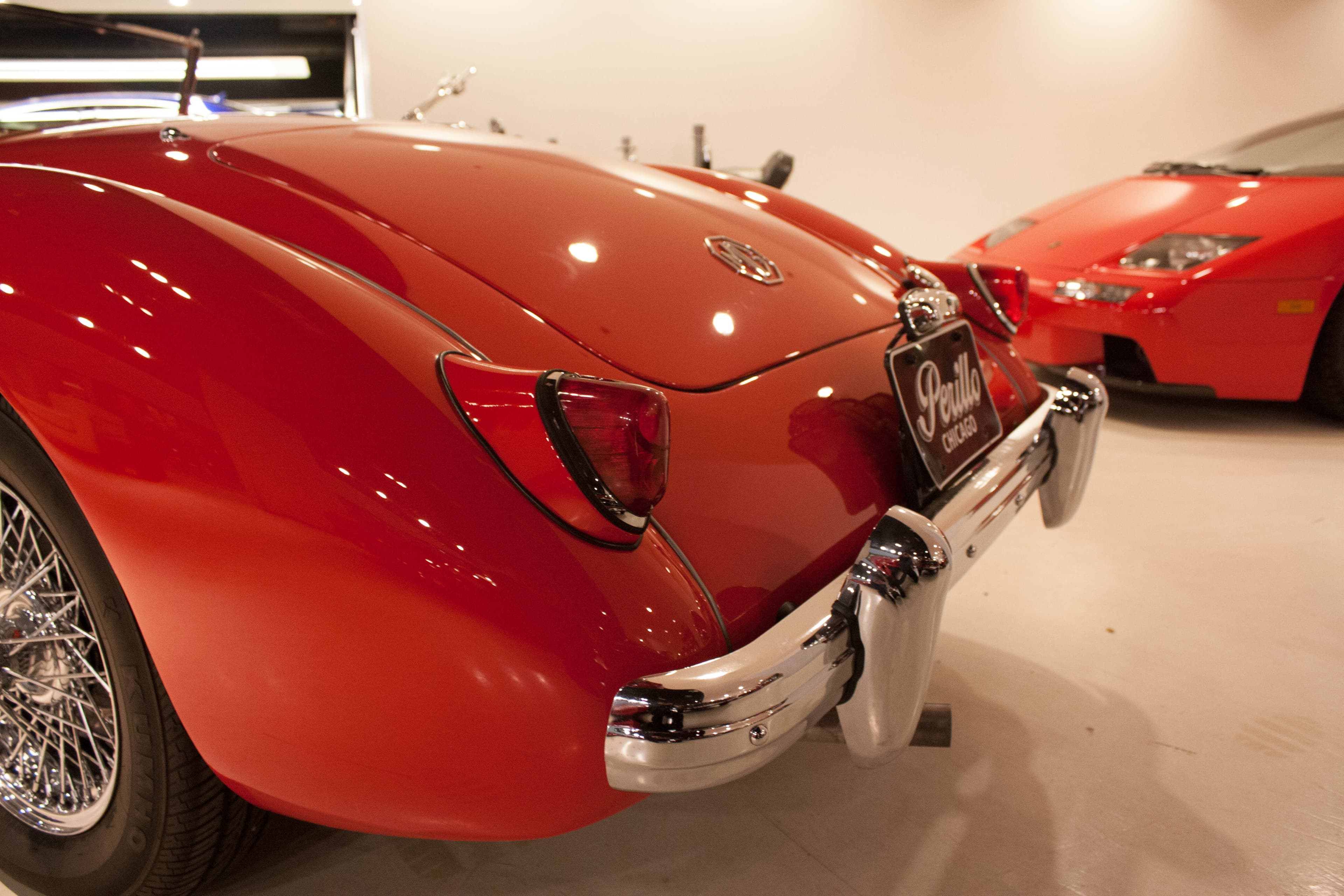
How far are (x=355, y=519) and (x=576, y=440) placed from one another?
200 millimetres

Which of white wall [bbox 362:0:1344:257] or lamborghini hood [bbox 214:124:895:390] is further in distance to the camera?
white wall [bbox 362:0:1344:257]

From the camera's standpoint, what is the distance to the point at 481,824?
85 centimetres

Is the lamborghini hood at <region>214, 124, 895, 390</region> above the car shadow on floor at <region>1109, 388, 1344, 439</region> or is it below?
above

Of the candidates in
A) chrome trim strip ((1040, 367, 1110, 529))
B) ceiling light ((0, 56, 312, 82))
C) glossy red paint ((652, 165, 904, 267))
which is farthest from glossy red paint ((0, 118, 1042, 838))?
ceiling light ((0, 56, 312, 82))

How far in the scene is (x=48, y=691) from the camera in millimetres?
1105

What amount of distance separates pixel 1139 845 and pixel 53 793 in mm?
1393

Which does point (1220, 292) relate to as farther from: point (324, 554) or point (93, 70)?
point (93, 70)

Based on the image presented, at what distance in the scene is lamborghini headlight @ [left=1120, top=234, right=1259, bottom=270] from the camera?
9.64ft

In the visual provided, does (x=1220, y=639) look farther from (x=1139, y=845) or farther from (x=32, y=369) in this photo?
(x=32, y=369)

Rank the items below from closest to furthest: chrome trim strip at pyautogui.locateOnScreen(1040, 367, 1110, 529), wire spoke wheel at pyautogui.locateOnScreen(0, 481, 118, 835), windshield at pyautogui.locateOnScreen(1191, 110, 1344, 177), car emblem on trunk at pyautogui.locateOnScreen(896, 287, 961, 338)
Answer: wire spoke wheel at pyautogui.locateOnScreen(0, 481, 118, 835)
car emblem on trunk at pyautogui.locateOnScreen(896, 287, 961, 338)
chrome trim strip at pyautogui.locateOnScreen(1040, 367, 1110, 529)
windshield at pyautogui.locateOnScreen(1191, 110, 1344, 177)

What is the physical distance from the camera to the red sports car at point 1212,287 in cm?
289

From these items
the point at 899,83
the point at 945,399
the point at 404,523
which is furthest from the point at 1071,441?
the point at 899,83

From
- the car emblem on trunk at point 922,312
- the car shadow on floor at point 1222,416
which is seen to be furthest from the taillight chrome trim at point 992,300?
the car shadow on floor at point 1222,416

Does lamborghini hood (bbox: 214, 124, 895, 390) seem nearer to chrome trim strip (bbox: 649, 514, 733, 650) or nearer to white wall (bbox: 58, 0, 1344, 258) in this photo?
chrome trim strip (bbox: 649, 514, 733, 650)
